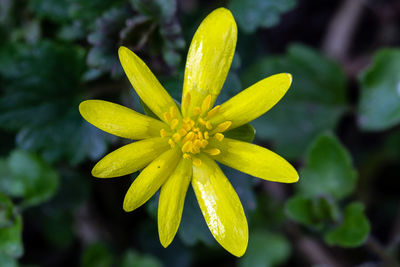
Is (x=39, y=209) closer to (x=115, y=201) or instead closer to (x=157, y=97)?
(x=115, y=201)

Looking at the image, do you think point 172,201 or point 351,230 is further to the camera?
point 351,230

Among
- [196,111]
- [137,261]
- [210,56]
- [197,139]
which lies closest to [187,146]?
[197,139]

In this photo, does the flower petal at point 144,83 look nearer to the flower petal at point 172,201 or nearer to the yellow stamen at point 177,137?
the yellow stamen at point 177,137

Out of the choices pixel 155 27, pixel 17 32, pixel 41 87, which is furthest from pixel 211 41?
pixel 17 32

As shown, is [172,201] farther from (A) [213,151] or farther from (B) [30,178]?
(B) [30,178]

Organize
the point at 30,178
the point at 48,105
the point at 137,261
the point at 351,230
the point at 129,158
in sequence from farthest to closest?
the point at 137,261 → the point at 48,105 → the point at 30,178 → the point at 351,230 → the point at 129,158

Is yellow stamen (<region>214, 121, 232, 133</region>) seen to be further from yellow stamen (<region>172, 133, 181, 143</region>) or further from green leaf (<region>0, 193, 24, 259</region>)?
green leaf (<region>0, 193, 24, 259</region>)

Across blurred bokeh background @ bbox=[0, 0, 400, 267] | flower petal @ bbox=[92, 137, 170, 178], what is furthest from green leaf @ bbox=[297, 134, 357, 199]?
flower petal @ bbox=[92, 137, 170, 178]
